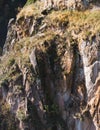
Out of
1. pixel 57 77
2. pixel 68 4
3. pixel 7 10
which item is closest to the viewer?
pixel 57 77

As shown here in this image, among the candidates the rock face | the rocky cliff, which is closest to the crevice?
the rock face

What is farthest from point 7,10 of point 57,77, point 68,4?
point 57,77

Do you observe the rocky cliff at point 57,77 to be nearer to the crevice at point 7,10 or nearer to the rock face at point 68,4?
the rock face at point 68,4

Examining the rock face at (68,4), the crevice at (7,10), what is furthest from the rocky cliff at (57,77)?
the crevice at (7,10)

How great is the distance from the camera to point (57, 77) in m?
23.7

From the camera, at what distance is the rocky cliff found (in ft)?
74.5

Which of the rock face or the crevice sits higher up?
the rock face

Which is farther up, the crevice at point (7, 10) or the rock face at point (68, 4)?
the rock face at point (68, 4)

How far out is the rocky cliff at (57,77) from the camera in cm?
2270

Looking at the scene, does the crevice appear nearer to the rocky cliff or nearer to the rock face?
the rock face

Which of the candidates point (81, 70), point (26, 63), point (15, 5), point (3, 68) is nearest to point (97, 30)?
point (81, 70)

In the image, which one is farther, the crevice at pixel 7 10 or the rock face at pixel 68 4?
the crevice at pixel 7 10

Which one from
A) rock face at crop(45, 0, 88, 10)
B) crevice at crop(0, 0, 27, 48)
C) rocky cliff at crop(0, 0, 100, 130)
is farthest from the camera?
crevice at crop(0, 0, 27, 48)

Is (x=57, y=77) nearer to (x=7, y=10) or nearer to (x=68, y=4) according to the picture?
(x=68, y=4)
